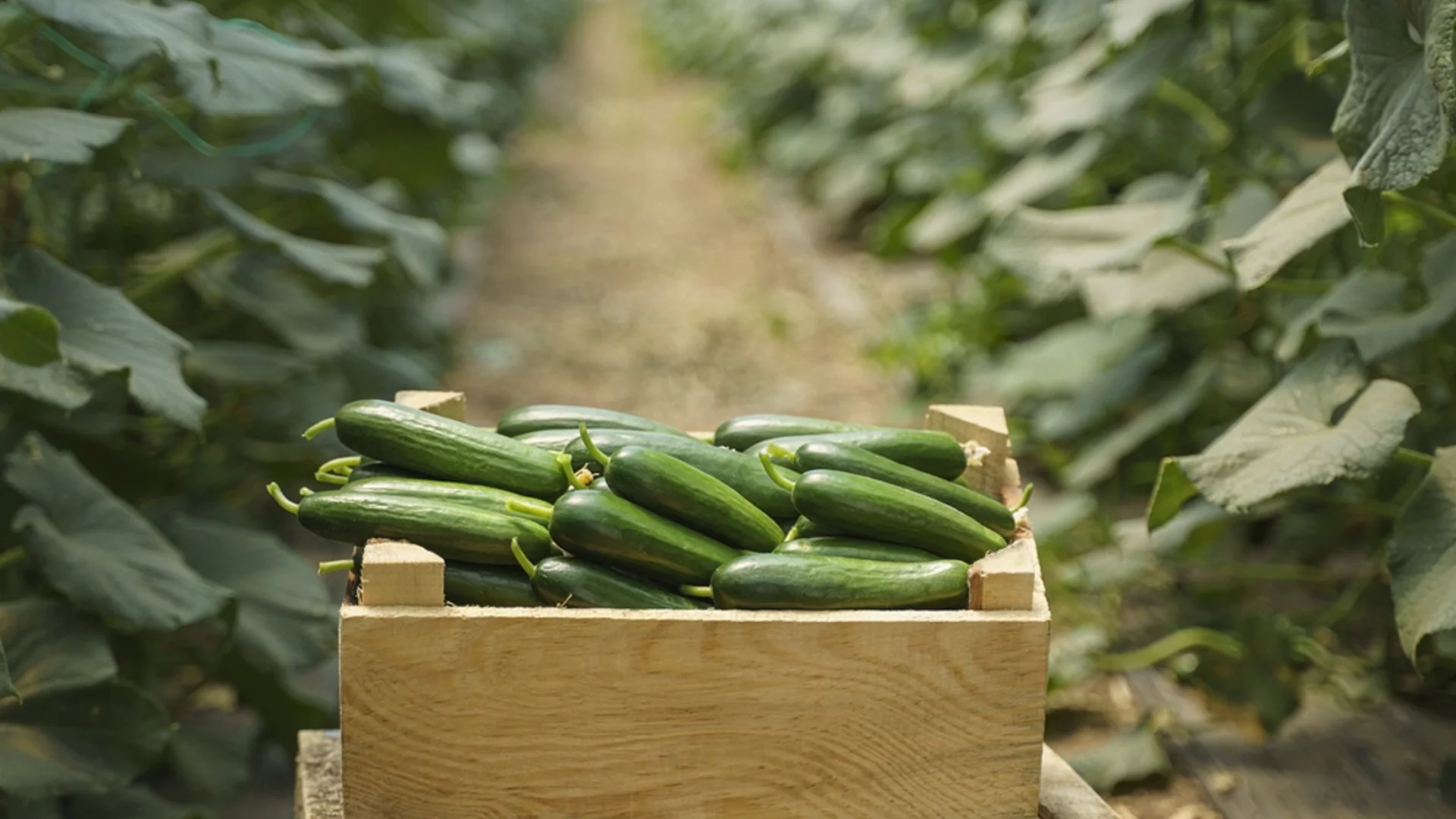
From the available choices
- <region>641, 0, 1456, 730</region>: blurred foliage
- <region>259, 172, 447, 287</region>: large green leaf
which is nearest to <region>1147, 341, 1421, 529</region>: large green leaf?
<region>641, 0, 1456, 730</region>: blurred foliage

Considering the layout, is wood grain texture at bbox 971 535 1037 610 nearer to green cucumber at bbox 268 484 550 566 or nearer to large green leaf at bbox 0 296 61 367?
green cucumber at bbox 268 484 550 566

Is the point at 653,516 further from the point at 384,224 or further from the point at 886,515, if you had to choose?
the point at 384,224

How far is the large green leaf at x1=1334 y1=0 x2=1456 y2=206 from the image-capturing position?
220 cm

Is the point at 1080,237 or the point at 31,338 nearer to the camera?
the point at 31,338

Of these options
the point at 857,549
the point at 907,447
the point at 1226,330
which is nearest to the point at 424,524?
the point at 857,549

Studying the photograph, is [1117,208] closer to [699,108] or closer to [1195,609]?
[1195,609]

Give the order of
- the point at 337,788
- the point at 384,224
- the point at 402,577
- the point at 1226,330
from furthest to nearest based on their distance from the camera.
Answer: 1. the point at 1226,330
2. the point at 384,224
3. the point at 337,788
4. the point at 402,577

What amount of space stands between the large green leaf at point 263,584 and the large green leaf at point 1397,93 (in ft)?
6.38

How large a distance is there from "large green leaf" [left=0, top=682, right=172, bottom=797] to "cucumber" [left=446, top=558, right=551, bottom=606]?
733 mm

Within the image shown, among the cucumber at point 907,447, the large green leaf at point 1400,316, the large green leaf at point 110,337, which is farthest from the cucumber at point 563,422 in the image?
the large green leaf at point 1400,316

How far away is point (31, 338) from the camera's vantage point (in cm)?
221

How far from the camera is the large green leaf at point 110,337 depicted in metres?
2.52

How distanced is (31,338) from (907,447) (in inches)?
49.2

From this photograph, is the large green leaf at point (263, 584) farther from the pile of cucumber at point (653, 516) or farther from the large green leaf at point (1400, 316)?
the large green leaf at point (1400, 316)
